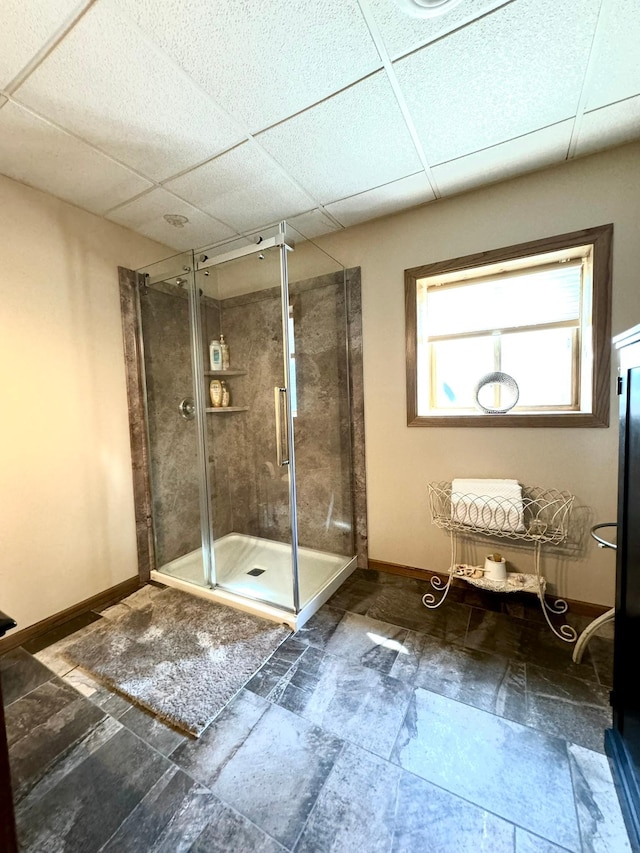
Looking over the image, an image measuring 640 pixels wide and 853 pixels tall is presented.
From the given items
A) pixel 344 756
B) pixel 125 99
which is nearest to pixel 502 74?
pixel 125 99

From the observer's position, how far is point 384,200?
2104 millimetres

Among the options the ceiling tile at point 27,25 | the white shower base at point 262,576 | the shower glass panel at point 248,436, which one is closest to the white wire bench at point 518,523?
the white shower base at point 262,576

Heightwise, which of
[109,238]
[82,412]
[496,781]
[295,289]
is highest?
[109,238]

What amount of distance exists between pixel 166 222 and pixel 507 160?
215 cm

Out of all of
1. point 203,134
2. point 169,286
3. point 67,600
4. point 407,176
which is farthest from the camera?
point 169,286

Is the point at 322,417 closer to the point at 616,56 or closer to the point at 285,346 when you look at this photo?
the point at 285,346

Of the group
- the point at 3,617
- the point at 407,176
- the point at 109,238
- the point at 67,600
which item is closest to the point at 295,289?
the point at 407,176

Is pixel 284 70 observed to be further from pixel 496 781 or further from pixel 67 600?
pixel 67 600

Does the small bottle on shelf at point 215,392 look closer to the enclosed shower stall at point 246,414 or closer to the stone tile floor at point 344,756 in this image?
the enclosed shower stall at point 246,414

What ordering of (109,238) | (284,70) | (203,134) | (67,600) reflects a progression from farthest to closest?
(109,238), (67,600), (203,134), (284,70)

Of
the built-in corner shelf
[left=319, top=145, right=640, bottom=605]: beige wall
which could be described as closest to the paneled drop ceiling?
[left=319, top=145, right=640, bottom=605]: beige wall

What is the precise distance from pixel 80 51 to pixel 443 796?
9.15ft

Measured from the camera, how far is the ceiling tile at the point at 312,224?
2.28 meters

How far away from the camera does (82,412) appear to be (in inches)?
83.4
